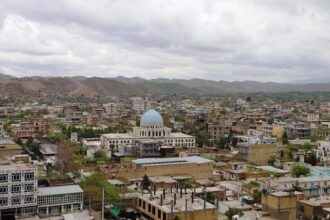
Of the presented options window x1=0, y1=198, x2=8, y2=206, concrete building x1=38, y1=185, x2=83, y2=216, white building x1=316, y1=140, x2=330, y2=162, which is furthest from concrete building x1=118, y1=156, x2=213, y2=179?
white building x1=316, y1=140, x2=330, y2=162

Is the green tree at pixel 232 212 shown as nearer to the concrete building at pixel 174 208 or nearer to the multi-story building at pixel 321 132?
the concrete building at pixel 174 208

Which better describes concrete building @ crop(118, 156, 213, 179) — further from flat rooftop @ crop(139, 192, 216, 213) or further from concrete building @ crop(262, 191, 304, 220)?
concrete building @ crop(262, 191, 304, 220)

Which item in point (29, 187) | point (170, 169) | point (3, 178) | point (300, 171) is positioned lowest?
point (170, 169)

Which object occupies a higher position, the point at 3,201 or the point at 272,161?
the point at 3,201

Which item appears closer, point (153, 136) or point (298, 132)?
point (153, 136)

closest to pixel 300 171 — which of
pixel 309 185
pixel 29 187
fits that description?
pixel 309 185

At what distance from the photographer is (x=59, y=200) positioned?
81.3 ft

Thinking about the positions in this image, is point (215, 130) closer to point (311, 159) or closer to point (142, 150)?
point (142, 150)

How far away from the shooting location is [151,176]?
107 ft

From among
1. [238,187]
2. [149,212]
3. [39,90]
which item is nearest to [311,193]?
[238,187]

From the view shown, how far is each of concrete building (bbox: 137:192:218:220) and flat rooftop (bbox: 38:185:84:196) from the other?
326 centimetres

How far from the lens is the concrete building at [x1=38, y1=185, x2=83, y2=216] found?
24.6 metres

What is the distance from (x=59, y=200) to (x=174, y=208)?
589cm

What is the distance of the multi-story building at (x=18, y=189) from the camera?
23.6 metres
